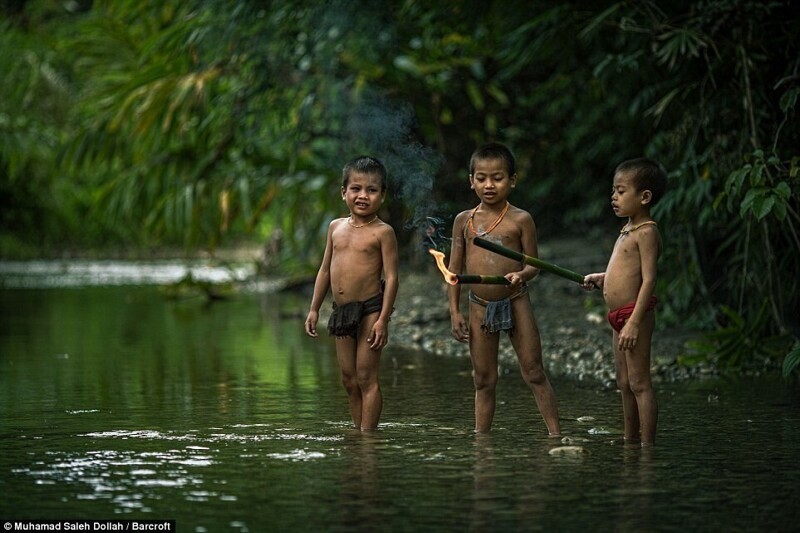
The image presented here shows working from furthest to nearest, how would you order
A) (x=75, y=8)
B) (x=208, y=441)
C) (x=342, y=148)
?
(x=75, y=8) → (x=342, y=148) → (x=208, y=441)

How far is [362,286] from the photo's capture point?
573 cm

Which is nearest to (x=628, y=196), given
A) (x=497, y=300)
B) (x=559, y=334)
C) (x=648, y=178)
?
(x=648, y=178)

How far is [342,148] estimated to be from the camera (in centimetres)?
1348

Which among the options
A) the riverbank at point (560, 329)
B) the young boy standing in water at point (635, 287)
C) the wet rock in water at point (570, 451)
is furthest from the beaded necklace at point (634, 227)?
the riverbank at point (560, 329)

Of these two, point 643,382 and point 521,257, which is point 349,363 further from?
point 643,382

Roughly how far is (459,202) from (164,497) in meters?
10.1

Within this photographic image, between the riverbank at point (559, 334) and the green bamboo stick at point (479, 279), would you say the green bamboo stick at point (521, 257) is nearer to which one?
the green bamboo stick at point (479, 279)

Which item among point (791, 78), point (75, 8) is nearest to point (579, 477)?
point (791, 78)

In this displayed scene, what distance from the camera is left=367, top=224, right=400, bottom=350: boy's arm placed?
221 inches

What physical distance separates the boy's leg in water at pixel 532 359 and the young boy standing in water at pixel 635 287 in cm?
30

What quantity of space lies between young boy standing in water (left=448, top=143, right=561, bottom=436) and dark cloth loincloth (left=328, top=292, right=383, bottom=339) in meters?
0.36

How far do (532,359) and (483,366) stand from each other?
0.22m

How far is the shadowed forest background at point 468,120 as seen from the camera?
25.3 feet

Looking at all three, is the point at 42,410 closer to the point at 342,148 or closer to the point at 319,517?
the point at 319,517
